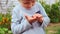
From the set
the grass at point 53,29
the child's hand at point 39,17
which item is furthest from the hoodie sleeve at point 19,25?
the grass at point 53,29

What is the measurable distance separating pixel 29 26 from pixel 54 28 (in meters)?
5.92

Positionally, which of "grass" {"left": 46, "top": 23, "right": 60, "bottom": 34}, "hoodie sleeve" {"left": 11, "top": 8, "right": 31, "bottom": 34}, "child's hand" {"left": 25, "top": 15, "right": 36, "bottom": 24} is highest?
"child's hand" {"left": 25, "top": 15, "right": 36, "bottom": 24}

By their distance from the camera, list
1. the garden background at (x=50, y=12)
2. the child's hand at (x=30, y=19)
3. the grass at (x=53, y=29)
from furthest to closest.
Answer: the garden background at (x=50, y=12), the grass at (x=53, y=29), the child's hand at (x=30, y=19)

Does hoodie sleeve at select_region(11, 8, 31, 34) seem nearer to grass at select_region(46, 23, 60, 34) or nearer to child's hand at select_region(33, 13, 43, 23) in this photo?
child's hand at select_region(33, 13, 43, 23)

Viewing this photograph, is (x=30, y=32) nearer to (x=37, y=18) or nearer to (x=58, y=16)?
(x=37, y=18)

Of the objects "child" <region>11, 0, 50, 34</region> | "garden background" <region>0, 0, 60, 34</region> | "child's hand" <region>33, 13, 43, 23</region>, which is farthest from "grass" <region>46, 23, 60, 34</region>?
"child's hand" <region>33, 13, 43, 23</region>

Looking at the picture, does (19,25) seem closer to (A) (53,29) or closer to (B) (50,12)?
(A) (53,29)

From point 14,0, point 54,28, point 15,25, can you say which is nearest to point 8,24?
point 54,28

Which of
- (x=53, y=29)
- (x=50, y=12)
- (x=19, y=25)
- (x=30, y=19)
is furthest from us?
(x=50, y=12)

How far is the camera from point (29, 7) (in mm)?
2510

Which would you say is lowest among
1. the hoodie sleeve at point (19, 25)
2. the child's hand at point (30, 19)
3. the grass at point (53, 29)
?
the grass at point (53, 29)

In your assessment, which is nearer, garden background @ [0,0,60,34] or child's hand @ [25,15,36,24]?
child's hand @ [25,15,36,24]

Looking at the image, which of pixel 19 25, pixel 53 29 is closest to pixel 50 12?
pixel 53 29

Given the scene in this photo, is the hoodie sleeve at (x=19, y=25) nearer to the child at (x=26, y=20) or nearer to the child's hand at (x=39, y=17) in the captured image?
the child at (x=26, y=20)
